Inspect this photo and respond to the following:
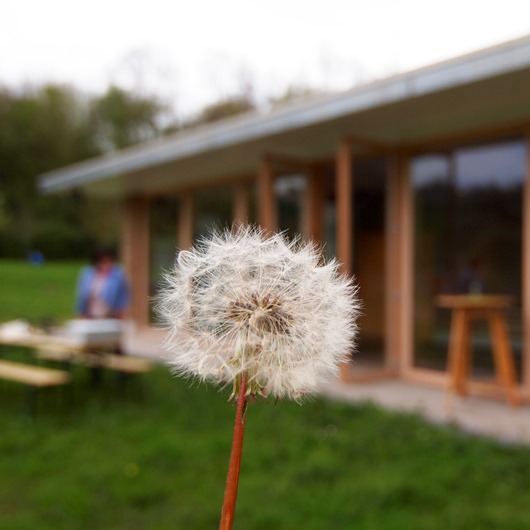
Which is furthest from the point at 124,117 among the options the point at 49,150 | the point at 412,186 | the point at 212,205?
the point at 412,186

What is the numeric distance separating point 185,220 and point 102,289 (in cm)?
412

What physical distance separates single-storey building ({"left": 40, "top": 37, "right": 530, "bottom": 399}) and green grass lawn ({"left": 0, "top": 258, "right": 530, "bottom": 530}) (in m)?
1.60

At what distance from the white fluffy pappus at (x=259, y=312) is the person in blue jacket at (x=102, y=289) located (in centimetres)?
668

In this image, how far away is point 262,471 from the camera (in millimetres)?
3900

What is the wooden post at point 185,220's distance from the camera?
427 inches

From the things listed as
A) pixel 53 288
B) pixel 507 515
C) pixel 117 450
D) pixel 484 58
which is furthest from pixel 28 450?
pixel 53 288

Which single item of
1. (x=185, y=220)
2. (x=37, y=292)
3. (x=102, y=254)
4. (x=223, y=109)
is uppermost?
(x=223, y=109)

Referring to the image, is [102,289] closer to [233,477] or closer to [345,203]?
[345,203]

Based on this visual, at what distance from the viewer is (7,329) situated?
718 centimetres

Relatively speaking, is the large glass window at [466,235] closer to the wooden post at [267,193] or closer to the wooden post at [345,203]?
the wooden post at [345,203]

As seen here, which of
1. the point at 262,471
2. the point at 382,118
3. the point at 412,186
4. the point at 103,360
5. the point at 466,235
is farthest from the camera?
the point at 412,186

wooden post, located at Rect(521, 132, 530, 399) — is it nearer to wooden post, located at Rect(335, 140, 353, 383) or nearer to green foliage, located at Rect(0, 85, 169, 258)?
wooden post, located at Rect(335, 140, 353, 383)

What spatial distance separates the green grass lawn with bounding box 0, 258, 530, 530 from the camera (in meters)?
3.20

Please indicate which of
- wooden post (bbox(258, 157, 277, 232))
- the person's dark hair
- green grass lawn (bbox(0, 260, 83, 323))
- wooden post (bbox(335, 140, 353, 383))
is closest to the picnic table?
the person's dark hair
